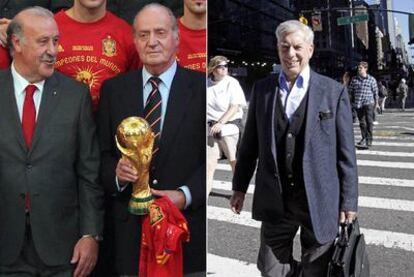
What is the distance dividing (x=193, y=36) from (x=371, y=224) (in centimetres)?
341

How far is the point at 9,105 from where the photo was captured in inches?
49.9

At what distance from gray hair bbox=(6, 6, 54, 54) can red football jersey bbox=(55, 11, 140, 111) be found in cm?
3

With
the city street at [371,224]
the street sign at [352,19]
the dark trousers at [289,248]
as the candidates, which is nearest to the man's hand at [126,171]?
the dark trousers at [289,248]

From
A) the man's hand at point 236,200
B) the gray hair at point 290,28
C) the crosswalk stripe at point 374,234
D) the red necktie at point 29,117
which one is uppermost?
the gray hair at point 290,28

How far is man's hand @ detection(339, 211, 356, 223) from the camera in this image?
229cm

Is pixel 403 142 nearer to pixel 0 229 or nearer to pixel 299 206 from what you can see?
pixel 299 206

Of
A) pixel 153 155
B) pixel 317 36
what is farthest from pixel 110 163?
pixel 317 36

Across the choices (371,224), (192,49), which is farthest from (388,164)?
(192,49)

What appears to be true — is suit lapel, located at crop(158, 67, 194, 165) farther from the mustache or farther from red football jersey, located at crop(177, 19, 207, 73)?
the mustache

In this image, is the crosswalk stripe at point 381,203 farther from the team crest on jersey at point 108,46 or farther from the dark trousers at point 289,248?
the team crest on jersey at point 108,46

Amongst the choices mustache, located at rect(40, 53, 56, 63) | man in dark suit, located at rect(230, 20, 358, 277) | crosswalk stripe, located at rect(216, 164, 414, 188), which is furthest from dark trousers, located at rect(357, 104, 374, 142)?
mustache, located at rect(40, 53, 56, 63)

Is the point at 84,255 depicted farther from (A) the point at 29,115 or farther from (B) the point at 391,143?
(B) the point at 391,143

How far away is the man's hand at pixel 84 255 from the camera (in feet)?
4.36

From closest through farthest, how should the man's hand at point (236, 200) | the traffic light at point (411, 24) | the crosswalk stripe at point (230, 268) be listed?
the man's hand at point (236, 200) → the traffic light at point (411, 24) → the crosswalk stripe at point (230, 268)
